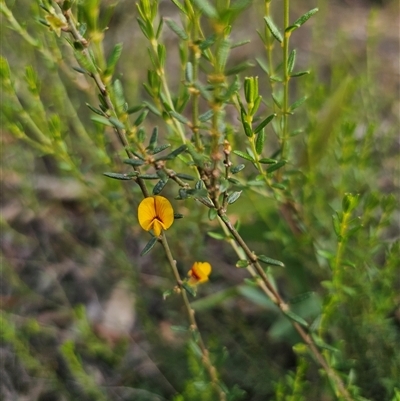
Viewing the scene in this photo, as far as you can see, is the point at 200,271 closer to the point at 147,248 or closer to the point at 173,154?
the point at 147,248

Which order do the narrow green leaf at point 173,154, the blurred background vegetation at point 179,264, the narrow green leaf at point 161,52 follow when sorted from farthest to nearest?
the blurred background vegetation at point 179,264 → the narrow green leaf at point 161,52 → the narrow green leaf at point 173,154

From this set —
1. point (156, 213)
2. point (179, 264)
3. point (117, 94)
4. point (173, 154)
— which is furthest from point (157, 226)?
point (179, 264)

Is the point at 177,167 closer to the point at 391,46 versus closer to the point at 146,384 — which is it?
the point at 146,384

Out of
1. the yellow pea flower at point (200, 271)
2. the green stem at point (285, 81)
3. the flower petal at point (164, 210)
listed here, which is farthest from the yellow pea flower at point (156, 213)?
the green stem at point (285, 81)

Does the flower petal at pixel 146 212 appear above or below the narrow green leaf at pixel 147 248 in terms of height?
above

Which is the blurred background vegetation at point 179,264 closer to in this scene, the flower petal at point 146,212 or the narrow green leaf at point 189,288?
the narrow green leaf at point 189,288

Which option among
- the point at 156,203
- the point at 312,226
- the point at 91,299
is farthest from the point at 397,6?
the point at 156,203

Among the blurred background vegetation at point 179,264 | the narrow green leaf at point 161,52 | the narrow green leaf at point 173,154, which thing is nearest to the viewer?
the narrow green leaf at point 173,154

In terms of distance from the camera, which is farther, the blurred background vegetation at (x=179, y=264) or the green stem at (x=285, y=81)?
the blurred background vegetation at (x=179, y=264)
